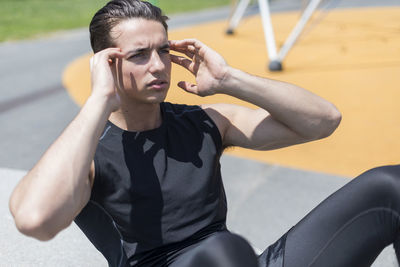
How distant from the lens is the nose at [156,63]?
Answer: 1.85 metres

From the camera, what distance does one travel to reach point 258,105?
2.04 m

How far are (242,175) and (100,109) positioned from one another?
2.54 m

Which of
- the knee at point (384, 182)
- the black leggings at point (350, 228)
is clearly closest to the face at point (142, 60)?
the black leggings at point (350, 228)

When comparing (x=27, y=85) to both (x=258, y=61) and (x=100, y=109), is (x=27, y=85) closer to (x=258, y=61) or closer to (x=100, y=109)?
(x=258, y=61)

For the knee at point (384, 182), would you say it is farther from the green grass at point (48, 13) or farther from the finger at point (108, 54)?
the green grass at point (48, 13)

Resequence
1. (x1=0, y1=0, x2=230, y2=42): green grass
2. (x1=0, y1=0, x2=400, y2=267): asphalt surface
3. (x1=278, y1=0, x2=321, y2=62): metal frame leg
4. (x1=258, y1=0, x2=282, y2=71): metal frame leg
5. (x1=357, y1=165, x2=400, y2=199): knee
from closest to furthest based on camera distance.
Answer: (x1=357, y1=165, x2=400, y2=199): knee < (x1=0, y1=0, x2=400, y2=267): asphalt surface < (x1=278, y1=0, x2=321, y2=62): metal frame leg < (x1=258, y1=0, x2=282, y2=71): metal frame leg < (x1=0, y1=0, x2=230, y2=42): green grass

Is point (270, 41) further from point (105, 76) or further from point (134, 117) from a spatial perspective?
point (105, 76)

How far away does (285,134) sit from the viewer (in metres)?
Answer: 2.15

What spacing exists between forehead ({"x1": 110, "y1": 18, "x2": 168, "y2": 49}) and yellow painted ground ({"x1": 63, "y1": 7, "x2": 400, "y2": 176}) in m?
2.66

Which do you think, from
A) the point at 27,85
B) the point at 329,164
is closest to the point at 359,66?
the point at 329,164

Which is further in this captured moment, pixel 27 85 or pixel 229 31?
pixel 229 31

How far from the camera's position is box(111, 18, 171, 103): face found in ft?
6.09

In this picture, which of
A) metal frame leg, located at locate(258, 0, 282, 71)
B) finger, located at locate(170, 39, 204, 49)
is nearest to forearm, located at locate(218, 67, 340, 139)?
finger, located at locate(170, 39, 204, 49)

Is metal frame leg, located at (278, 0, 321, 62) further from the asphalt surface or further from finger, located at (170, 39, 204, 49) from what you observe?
finger, located at (170, 39, 204, 49)
